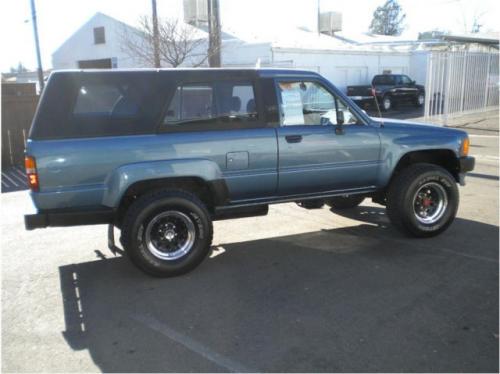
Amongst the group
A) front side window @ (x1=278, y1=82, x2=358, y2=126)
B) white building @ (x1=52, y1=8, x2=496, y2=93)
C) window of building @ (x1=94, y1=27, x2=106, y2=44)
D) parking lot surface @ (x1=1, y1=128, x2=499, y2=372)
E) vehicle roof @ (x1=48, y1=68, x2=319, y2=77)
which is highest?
window of building @ (x1=94, y1=27, x2=106, y2=44)

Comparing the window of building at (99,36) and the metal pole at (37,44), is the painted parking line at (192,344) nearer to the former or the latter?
the metal pole at (37,44)

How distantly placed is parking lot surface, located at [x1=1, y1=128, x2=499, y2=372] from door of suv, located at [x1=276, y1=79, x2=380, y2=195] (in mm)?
757

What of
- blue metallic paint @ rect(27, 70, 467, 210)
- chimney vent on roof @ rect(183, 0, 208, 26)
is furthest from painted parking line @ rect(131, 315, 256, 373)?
chimney vent on roof @ rect(183, 0, 208, 26)

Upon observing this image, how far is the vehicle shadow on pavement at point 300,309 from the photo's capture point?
3.36 metres

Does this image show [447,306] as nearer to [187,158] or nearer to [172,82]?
[187,158]

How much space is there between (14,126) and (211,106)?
8.36m

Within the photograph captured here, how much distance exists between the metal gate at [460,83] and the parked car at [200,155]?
1201cm

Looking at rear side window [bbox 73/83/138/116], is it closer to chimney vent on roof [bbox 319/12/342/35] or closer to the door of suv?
the door of suv

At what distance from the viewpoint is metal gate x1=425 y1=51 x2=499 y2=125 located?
17.2 m

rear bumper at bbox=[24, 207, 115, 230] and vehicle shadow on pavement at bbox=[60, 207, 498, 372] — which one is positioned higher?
rear bumper at bbox=[24, 207, 115, 230]

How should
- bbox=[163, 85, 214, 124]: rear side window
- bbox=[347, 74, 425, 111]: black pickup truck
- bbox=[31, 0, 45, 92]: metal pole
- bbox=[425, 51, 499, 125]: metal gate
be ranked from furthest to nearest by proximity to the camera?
bbox=[347, 74, 425, 111]: black pickup truck
bbox=[31, 0, 45, 92]: metal pole
bbox=[425, 51, 499, 125]: metal gate
bbox=[163, 85, 214, 124]: rear side window

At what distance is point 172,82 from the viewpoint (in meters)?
4.84

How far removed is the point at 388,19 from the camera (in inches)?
3103

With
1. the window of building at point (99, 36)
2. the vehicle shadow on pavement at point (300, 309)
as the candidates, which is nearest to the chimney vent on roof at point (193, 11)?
the window of building at point (99, 36)
